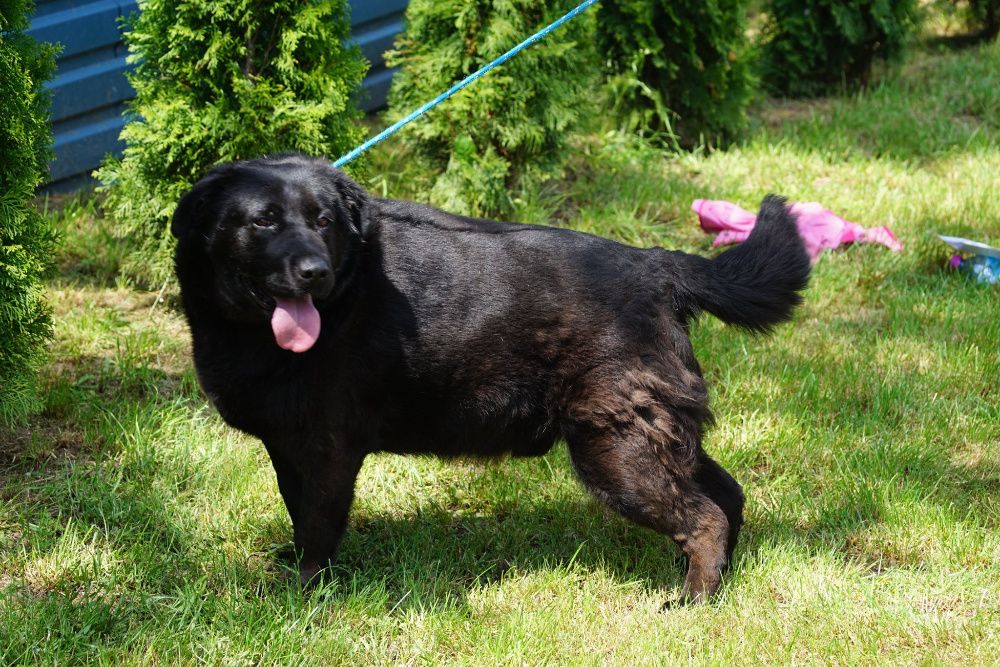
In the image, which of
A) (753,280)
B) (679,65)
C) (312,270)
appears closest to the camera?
(312,270)

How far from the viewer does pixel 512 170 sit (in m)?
5.84

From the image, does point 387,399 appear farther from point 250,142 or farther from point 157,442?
point 250,142

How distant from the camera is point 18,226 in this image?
141 inches

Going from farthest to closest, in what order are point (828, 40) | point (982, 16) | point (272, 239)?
1. point (982, 16)
2. point (828, 40)
3. point (272, 239)

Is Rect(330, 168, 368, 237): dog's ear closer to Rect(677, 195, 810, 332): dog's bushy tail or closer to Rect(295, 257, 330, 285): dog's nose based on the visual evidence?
Rect(295, 257, 330, 285): dog's nose

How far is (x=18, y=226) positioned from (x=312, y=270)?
146 cm

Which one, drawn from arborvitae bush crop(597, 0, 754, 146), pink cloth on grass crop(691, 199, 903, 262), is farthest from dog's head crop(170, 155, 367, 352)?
arborvitae bush crop(597, 0, 754, 146)

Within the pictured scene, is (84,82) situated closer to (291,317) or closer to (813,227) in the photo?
(291,317)

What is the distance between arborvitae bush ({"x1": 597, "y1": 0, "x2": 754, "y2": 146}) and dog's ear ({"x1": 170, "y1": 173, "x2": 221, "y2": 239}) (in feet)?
14.3

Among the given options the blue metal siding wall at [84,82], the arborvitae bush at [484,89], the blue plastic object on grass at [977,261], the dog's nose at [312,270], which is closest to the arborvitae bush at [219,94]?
the arborvitae bush at [484,89]

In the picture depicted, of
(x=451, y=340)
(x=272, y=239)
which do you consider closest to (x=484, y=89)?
(x=451, y=340)

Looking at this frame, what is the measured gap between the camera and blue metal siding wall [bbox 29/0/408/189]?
5.60m

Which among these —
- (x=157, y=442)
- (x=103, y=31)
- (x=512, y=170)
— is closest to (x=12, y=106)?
(x=157, y=442)

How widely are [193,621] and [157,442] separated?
1.16 m
